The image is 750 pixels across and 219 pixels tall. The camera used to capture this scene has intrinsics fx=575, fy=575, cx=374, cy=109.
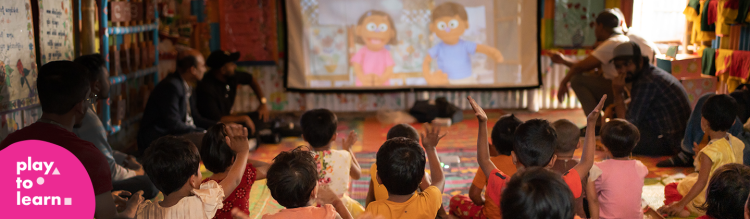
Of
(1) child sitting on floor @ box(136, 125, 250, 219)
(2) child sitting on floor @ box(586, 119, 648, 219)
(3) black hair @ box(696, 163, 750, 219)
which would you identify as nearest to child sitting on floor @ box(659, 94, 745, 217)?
(2) child sitting on floor @ box(586, 119, 648, 219)

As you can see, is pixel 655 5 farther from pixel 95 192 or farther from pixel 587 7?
pixel 95 192

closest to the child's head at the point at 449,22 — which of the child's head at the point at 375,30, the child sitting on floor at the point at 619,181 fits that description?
the child's head at the point at 375,30

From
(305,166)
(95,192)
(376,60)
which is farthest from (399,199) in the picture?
(376,60)

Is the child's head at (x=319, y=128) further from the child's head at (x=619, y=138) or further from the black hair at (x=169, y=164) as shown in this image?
the child's head at (x=619, y=138)

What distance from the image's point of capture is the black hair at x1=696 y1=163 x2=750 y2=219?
5.77 feet

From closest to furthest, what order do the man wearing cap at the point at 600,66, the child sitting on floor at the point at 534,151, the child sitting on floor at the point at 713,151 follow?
the child sitting on floor at the point at 534,151 → the child sitting on floor at the point at 713,151 → the man wearing cap at the point at 600,66

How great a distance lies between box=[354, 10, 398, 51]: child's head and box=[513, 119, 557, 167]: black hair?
13.5 feet

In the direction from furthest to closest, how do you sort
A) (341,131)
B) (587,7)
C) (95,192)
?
(587,7) < (341,131) < (95,192)

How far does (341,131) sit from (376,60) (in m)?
1.03

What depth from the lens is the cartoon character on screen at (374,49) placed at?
5918 millimetres

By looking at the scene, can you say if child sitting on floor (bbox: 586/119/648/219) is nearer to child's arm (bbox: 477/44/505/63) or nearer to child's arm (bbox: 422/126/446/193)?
child's arm (bbox: 422/126/446/193)

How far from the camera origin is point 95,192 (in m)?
1.96

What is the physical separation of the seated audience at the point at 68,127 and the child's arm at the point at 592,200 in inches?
63.4

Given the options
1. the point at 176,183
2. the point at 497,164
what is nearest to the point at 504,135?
the point at 497,164
